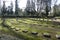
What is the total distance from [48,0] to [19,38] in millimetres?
1520

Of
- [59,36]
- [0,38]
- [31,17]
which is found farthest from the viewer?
[31,17]

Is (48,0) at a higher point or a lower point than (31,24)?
higher

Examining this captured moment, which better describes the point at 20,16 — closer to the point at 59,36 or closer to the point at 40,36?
the point at 40,36

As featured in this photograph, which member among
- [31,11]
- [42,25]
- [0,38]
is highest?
[31,11]

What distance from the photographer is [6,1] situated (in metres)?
4.48

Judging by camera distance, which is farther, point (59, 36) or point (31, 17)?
point (31, 17)

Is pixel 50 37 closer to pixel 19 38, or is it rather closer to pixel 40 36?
pixel 40 36

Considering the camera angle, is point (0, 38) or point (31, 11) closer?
point (0, 38)

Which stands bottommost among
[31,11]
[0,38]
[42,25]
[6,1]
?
[0,38]

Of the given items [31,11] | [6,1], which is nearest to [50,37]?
[31,11]

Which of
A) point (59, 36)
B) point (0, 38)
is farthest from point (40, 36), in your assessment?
point (0, 38)

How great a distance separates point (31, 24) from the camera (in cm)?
420

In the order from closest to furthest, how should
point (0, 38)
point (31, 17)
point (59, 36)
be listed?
point (59, 36)
point (0, 38)
point (31, 17)

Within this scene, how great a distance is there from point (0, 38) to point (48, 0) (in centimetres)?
191
